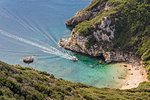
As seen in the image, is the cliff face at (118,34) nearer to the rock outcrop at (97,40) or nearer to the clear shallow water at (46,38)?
the rock outcrop at (97,40)

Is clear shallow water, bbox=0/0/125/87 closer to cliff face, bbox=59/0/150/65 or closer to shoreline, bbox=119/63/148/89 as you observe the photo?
shoreline, bbox=119/63/148/89

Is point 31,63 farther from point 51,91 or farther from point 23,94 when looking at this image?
point 23,94

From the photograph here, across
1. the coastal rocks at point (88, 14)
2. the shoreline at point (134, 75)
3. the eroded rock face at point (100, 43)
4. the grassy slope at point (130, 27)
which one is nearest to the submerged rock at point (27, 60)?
the eroded rock face at point (100, 43)

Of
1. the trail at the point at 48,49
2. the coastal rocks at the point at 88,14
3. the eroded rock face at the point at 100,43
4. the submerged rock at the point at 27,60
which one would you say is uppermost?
the coastal rocks at the point at 88,14

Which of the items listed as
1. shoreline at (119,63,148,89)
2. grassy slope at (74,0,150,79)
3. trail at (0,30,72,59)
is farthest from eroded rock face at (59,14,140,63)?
trail at (0,30,72,59)

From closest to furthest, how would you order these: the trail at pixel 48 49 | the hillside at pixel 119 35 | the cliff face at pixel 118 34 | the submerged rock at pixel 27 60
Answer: the submerged rock at pixel 27 60 → the hillside at pixel 119 35 → the cliff face at pixel 118 34 → the trail at pixel 48 49

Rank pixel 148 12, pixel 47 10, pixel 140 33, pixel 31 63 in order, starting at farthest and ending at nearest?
1. pixel 47 10
2. pixel 148 12
3. pixel 140 33
4. pixel 31 63

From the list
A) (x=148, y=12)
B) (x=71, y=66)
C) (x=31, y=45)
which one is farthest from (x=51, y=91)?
(x=148, y=12)
